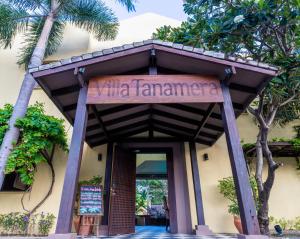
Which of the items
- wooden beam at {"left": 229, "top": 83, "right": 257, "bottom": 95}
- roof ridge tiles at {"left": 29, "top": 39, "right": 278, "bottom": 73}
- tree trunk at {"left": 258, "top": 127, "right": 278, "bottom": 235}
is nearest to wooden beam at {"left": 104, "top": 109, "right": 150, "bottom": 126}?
roof ridge tiles at {"left": 29, "top": 39, "right": 278, "bottom": 73}

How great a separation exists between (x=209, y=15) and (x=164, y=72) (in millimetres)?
2684

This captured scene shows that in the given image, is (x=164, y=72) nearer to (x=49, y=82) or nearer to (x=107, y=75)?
(x=107, y=75)

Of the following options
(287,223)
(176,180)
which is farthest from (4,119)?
(287,223)

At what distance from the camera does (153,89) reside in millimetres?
4125

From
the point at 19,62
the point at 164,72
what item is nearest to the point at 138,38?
the point at 19,62

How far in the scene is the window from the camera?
247 inches

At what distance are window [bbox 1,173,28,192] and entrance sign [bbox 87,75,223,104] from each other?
3.93 meters

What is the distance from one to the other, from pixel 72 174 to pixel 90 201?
2.23 metres

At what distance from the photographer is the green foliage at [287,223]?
6.34 meters

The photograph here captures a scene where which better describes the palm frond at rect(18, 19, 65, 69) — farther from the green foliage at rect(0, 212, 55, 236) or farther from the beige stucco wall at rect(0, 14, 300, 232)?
the green foliage at rect(0, 212, 55, 236)

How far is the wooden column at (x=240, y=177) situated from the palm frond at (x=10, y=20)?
693 cm

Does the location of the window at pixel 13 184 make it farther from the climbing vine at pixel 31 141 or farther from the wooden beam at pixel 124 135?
the wooden beam at pixel 124 135

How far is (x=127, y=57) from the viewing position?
167 inches

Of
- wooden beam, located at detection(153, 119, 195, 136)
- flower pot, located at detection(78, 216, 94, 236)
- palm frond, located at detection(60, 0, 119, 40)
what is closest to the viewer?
flower pot, located at detection(78, 216, 94, 236)
